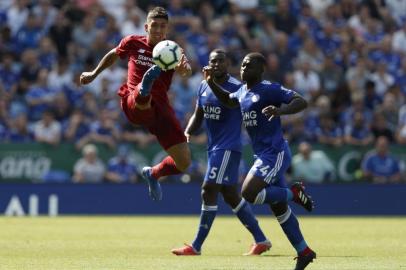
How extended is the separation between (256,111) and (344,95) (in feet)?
41.7

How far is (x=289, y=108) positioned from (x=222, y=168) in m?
2.63

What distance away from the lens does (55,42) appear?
896 inches

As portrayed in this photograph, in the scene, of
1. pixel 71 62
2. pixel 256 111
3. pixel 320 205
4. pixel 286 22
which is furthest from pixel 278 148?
pixel 286 22

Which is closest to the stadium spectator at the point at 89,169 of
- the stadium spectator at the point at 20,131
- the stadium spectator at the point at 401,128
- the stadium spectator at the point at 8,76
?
the stadium spectator at the point at 20,131

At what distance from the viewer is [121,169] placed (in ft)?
69.8

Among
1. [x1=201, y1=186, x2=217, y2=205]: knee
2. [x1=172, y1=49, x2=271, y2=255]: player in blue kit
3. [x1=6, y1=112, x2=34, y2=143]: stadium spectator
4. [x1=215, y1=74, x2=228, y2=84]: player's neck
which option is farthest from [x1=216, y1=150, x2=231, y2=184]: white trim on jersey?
[x1=6, y1=112, x2=34, y2=143]: stadium spectator

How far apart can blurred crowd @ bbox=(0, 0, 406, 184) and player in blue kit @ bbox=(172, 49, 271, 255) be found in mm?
8658

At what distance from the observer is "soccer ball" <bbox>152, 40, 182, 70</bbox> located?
36.4 ft

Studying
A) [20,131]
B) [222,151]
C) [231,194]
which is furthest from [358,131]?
[222,151]

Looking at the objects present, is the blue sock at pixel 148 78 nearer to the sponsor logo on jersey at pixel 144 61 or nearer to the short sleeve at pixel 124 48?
the sponsor logo on jersey at pixel 144 61

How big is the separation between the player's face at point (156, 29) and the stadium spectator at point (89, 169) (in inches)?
358

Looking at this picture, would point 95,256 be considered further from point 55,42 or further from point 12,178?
point 55,42

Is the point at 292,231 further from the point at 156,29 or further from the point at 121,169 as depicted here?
the point at 121,169

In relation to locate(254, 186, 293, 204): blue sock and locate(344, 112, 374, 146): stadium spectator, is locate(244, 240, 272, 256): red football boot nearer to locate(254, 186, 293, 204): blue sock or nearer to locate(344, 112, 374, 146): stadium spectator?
locate(254, 186, 293, 204): blue sock
